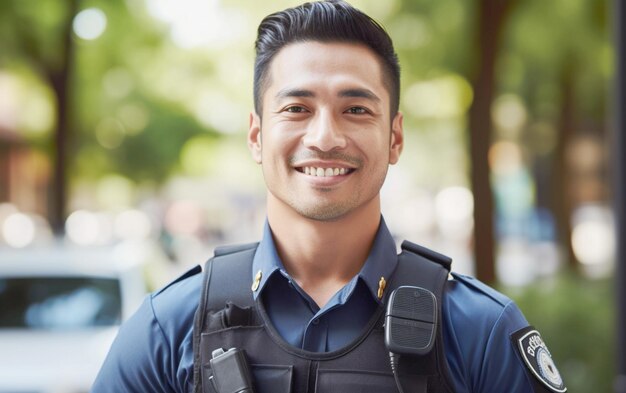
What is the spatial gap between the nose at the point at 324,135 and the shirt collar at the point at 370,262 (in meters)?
0.26

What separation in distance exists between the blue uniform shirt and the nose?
269 mm

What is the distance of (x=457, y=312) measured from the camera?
2.01 m

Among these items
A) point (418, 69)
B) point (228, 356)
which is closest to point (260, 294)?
point (228, 356)

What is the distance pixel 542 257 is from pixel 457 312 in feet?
100

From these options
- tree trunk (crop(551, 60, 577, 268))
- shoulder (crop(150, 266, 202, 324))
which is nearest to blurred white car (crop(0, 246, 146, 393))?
shoulder (crop(150, 266, 202, 324))

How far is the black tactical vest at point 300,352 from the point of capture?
6.39 feet

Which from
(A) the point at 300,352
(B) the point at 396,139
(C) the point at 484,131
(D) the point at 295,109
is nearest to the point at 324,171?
(D) the point at 295,109

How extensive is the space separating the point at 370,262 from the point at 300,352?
25 centimetres

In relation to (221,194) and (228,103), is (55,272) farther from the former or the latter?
(221,194)

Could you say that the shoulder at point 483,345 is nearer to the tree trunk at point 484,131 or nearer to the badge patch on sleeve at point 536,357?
the badge patch on sleeve at point 536,357

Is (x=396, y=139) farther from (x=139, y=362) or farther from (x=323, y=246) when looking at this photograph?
(x=139, y=362)

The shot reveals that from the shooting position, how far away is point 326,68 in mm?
2027

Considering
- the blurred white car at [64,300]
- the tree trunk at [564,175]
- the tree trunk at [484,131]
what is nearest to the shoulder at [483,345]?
the blurred white car at [64,300]

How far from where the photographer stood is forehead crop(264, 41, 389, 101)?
79.4 inches
